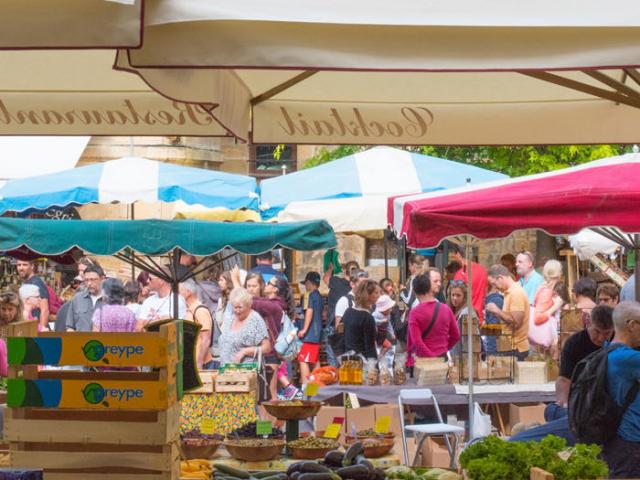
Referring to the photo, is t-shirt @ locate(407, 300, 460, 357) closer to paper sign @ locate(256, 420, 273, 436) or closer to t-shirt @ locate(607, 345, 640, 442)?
paper sign @ locate(256, 420, 273, 436)

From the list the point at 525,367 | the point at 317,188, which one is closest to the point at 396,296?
the point at 317,188

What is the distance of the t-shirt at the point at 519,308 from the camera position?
1187 cm

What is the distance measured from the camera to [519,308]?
11.9 m

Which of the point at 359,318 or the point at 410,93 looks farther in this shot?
the point at 359,318

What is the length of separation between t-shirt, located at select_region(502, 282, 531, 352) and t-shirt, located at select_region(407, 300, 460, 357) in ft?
2.73

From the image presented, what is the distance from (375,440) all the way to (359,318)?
4.76 meters

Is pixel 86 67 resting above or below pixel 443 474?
above

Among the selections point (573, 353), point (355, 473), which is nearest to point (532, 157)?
point (573, 353)

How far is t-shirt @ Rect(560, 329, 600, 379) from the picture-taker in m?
8.35

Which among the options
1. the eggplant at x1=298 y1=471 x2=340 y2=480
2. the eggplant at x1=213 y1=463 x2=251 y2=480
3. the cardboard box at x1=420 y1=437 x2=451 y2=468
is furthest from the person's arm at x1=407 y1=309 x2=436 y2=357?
the eggplant at x1=298 y1=471 x2=340 y2=480

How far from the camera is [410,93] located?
248 inches

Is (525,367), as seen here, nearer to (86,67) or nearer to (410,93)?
(410,93)

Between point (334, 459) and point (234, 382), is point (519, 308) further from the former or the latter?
point (334, 459)

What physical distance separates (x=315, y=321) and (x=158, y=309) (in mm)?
2909
